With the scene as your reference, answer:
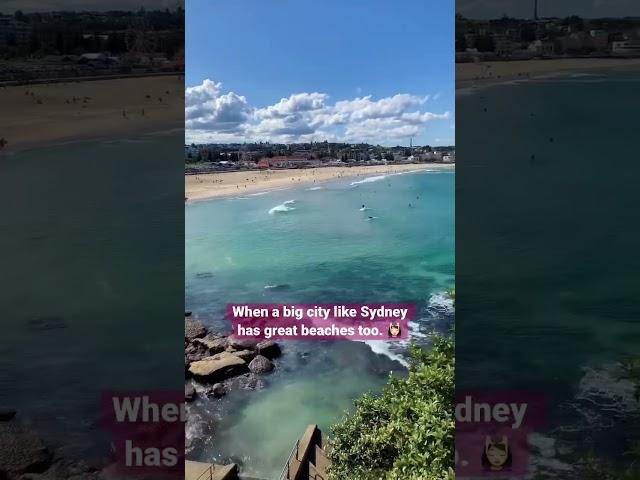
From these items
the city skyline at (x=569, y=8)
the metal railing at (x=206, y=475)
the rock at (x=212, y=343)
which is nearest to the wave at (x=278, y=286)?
the rock at (x=212, y=343)

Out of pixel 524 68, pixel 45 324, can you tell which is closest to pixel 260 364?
pixel 45 324

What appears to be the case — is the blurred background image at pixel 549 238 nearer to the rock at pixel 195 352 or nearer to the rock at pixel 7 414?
the rock at pixel 195 352

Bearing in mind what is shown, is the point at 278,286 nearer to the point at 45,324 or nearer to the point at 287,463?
the point at 287,463

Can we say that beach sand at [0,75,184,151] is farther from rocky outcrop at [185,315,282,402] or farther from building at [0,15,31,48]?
rocky outcrop at [185,315,282,402]

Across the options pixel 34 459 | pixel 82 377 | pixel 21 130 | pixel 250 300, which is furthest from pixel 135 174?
pixel 34 459

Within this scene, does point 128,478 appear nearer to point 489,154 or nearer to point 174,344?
point 174,344

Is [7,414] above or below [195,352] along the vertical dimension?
below
